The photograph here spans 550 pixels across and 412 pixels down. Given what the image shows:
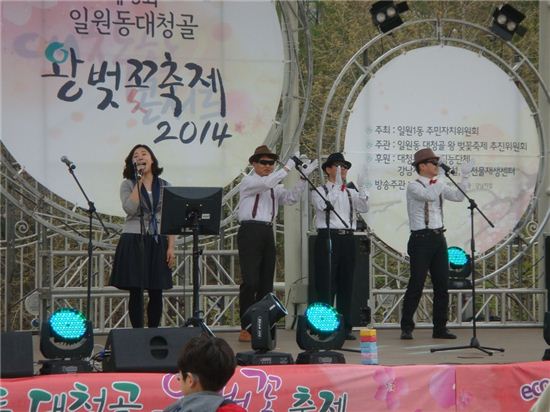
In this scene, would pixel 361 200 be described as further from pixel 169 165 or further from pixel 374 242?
pixel 169 165

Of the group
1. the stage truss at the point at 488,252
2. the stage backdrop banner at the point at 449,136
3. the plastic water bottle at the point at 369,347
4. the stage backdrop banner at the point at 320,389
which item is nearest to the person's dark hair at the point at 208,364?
the stage backdrop banner at the point at 320,389

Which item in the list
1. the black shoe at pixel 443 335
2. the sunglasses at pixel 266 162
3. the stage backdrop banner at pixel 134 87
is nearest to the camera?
the sunglasses at pixel 266 162

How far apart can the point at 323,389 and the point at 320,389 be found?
0.02 metres

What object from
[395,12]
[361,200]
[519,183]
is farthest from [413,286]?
[395,12]

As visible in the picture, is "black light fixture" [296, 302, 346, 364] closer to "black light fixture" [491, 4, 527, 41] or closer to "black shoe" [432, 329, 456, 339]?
"black shoe" [432, 329, 456, 339]

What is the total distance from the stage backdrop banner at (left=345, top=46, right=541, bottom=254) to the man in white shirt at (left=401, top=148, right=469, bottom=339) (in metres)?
0.72

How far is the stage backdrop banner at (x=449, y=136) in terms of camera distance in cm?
929

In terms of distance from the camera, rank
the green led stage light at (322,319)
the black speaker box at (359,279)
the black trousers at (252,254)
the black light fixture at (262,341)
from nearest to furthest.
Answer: the black light fixture at (262,341) < the green led stage light at (322,319) < the black trousers at (252,254) < the black speaker box at (359,279)

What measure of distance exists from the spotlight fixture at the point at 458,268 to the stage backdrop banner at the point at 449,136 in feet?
2.37

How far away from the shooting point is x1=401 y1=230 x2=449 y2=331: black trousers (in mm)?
8492

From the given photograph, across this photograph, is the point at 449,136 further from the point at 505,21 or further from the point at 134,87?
the point at 134,87

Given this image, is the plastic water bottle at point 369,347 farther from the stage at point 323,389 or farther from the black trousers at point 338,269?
the black trousers at point 338,269

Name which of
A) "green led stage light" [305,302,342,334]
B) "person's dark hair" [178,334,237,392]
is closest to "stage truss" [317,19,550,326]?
"green led stage light" [305,302,342,334]

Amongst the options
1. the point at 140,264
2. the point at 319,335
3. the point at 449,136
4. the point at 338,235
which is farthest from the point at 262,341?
the point at 449,136
